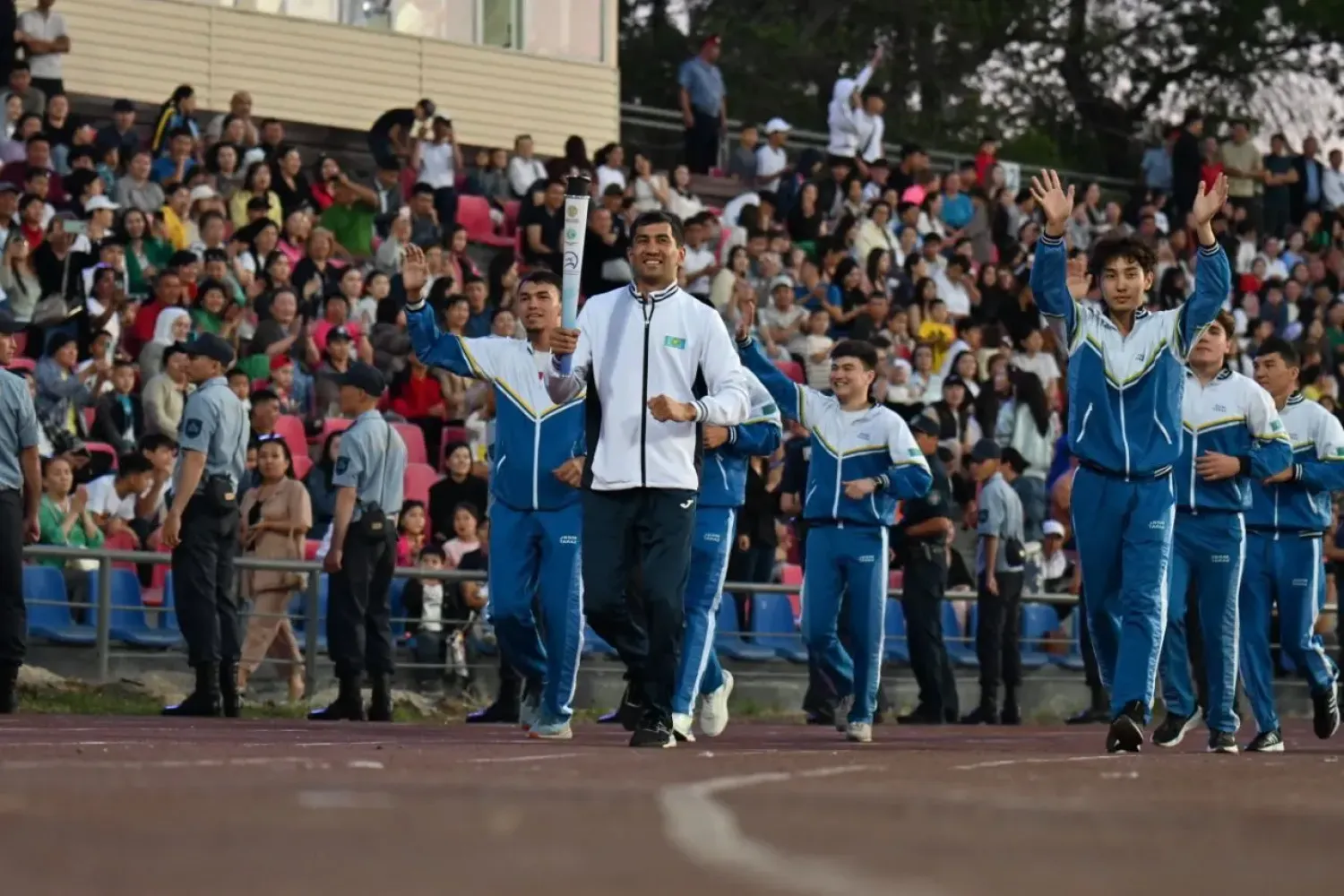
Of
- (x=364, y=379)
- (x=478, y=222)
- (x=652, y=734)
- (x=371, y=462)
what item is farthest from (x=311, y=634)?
(x=478, y=222)

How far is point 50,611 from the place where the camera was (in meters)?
18.8

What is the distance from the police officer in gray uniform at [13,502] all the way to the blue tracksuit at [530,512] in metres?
2.74

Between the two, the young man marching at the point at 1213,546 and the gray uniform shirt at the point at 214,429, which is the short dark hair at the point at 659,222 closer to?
the young man marching at the point at 1213,546

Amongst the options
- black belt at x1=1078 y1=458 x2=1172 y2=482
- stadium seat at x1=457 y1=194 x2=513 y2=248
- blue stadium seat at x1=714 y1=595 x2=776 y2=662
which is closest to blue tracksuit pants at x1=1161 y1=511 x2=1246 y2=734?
black belt at x1=1078 y1=458 x2=1172 y2=482

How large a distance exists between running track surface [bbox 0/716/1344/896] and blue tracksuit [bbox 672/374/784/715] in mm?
2884

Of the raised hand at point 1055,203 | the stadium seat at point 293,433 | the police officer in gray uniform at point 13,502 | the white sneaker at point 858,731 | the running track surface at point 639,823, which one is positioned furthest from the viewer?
the stadium seat at point 293,433

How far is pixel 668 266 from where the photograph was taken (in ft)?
41.9

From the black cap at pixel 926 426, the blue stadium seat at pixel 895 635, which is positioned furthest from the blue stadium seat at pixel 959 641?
the black cap at pixel 926 426

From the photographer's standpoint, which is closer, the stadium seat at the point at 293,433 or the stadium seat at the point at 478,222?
the stadium seat at the point at 293,433

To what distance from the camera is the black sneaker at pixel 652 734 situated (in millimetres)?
12398

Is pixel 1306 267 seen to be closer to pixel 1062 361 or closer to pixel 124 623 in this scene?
pixel 1062 361

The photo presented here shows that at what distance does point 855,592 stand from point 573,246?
3.48 meters

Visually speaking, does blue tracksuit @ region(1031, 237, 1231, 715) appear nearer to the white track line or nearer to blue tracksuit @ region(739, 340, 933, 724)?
blue tracksuit @ region(739, 340, 933, 724)

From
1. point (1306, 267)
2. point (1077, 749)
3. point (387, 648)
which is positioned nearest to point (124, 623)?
point (387, 648)
